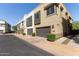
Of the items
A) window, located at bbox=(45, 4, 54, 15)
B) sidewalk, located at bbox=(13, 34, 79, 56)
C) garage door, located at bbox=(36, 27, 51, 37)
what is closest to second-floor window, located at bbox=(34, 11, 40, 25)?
garage door, located at bbox=(36, 27, 51, 37)

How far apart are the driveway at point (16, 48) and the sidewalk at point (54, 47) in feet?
1.51

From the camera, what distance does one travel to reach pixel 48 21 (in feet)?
42.4

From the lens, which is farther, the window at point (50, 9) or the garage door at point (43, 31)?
Answer: the garage door at point (43, 31)

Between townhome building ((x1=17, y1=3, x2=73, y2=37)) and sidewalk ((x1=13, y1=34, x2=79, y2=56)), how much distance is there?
0.49m

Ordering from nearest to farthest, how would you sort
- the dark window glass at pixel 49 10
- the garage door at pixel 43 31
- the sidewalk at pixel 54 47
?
the sidewalk at pixel 54 47 < the dark window glass at pixel 49 10 < the garage door at pixel 43 31

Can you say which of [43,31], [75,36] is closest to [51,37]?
[43,31]

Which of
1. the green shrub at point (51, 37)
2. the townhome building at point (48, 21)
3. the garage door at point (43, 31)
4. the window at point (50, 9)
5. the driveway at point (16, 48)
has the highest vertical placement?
the window at point (50, 9)

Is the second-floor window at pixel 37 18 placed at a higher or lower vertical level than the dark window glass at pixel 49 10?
lower

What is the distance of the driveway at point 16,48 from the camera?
1139 cm

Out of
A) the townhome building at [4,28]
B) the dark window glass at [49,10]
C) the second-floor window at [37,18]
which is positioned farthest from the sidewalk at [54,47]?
the dark window glass at [49,10]

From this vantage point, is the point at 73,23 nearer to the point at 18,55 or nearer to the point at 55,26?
the point at 55,26

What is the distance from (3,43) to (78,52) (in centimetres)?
512

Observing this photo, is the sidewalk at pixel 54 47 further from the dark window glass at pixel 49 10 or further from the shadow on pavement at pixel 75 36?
the dark window glass at pixel 49 10

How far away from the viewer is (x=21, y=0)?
11820 mm
